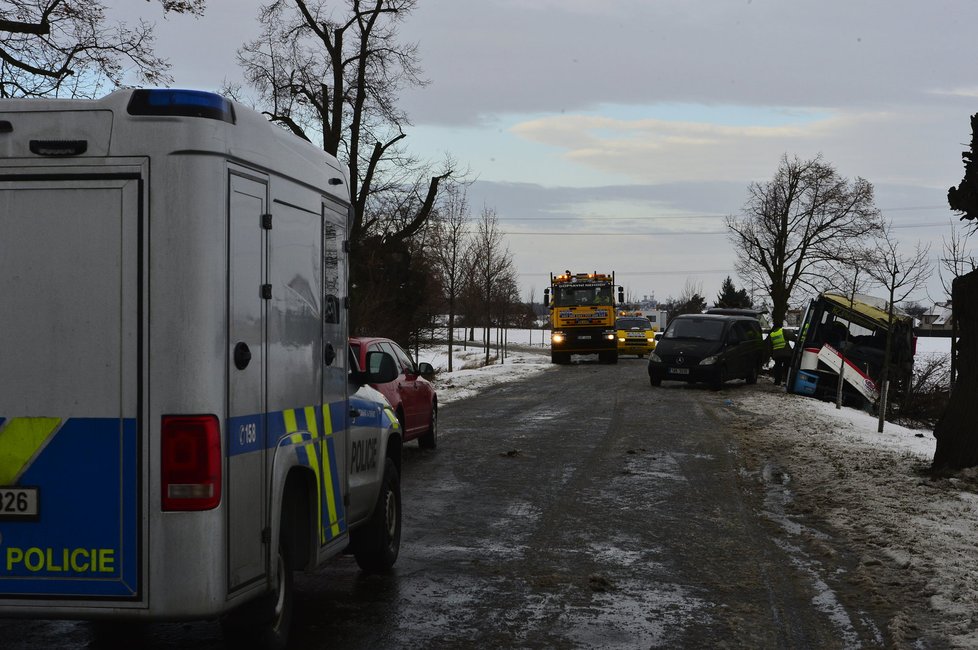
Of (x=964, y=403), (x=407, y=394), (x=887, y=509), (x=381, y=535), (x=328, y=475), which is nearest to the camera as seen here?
(x=328, y=475)

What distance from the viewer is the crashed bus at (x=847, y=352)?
26.6 m

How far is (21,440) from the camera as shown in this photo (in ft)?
15.3

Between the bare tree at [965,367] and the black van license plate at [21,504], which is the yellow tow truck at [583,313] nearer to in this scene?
the bare tree at [965,367]

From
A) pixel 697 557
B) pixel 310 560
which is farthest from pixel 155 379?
pixel 697 557

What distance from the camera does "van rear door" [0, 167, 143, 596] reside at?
4.60 meters

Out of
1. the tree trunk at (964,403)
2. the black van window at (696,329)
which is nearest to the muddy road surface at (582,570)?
the tree trunk at (964,403)

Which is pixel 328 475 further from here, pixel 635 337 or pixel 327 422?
pixel 635 337

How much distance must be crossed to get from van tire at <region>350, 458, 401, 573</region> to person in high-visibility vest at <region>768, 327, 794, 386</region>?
2494 cm

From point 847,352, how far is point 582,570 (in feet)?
69.8

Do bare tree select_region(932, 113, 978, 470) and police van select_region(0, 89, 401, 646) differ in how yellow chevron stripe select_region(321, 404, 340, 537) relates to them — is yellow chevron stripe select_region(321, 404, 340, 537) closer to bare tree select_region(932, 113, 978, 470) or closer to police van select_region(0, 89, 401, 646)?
police van select_region(0, 89, 401, 646)

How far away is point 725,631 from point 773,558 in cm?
223

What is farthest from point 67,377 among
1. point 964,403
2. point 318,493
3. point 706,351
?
point 706,351

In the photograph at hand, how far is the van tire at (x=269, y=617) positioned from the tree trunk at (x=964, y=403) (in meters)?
8.92

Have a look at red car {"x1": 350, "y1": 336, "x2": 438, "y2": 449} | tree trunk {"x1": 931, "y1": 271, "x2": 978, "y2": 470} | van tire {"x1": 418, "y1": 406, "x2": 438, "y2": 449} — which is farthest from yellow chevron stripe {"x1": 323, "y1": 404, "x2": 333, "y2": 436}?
van tire {"x1": 418, "y1": 406, "x2": 438, "y2": 449}
